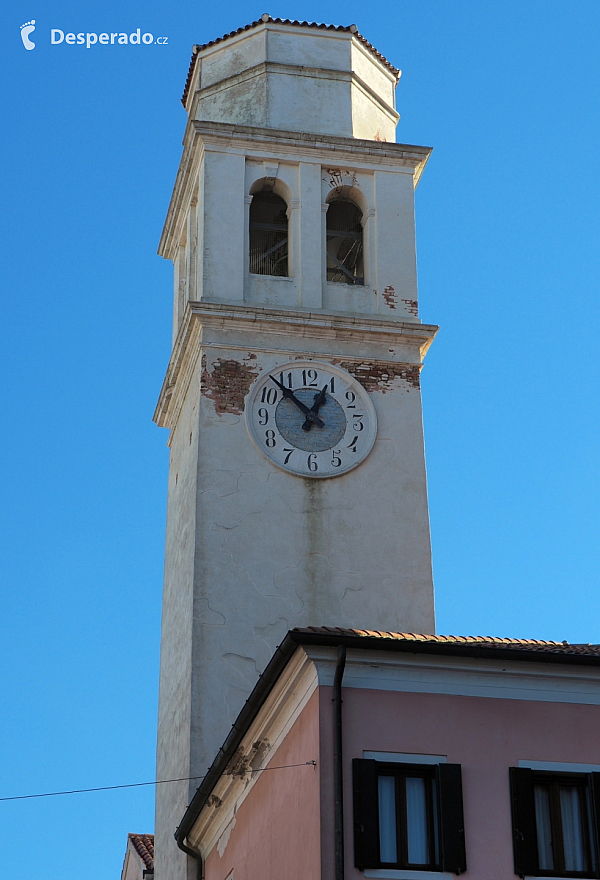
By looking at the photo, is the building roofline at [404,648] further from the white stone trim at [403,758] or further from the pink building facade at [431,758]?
the white stone trim at [403,758]

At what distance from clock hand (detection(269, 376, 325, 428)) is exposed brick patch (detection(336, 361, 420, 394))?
3.25ft

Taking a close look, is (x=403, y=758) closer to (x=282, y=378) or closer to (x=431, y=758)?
(x=431, y=758)

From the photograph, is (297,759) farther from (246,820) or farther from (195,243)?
(195,243)

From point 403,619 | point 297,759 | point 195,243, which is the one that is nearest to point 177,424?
point 195,243

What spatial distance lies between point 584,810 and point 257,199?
14881 mm

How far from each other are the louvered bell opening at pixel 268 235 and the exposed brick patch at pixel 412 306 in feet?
7.08

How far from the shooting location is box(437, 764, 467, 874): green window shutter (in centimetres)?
1370

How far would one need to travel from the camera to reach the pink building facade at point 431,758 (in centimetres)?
1376

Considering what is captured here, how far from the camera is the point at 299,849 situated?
14.2 m

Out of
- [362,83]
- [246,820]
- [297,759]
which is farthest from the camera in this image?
[362,83]

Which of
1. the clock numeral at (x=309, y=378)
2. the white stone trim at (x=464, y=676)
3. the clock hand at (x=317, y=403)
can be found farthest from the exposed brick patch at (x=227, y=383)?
the white stone trim at (x=464, y=676)

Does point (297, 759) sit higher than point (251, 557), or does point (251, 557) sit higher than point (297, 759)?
point (251, 557)

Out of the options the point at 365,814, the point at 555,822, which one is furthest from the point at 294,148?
the point at 365,814

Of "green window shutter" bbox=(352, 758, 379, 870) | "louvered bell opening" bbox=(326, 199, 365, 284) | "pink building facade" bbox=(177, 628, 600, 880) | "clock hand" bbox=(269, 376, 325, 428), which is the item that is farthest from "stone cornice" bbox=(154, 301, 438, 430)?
"green window shutter" bbox=(352, 758, 379, 870)
